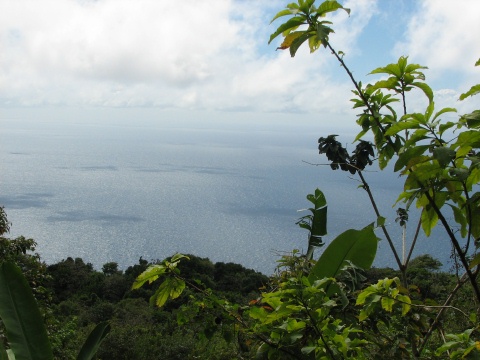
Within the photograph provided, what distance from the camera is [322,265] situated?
1287mm

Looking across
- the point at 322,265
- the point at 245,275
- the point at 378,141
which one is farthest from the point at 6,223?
the point at 245,275

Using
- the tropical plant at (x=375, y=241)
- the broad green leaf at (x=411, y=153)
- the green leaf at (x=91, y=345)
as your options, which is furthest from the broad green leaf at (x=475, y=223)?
the green leaf at (x=91, y=345)

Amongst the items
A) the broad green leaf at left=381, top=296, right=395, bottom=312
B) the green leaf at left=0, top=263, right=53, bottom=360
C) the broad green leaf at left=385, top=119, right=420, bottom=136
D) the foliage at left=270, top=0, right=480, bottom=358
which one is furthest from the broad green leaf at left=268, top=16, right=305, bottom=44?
the green leaf at left=0, top=263, right=53, bottom=360

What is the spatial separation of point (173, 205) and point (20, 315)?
113 ft

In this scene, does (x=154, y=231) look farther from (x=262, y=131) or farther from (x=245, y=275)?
(x=262, y=131)

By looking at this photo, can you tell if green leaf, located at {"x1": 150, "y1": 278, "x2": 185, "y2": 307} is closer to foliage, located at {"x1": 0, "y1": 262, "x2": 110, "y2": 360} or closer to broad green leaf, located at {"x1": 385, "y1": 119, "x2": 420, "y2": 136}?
foliage, located at {"x1": 0, "y1": 262, "x2": 110, "y2": 360}

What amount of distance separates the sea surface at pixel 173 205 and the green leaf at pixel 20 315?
4.11 ft

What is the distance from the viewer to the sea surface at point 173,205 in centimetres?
2271

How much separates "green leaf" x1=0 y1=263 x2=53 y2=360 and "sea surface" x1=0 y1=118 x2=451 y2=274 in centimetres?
125

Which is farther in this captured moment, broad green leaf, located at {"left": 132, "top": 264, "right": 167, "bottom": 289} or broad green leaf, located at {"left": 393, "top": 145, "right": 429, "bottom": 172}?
broad green leaf, located at {"left": 132, "top": 264, "right": 167, "bottom": 289}

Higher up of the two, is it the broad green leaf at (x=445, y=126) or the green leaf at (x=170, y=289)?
the broad green leaf at (x=445, y=126)

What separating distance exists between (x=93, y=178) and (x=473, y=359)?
46.4 m

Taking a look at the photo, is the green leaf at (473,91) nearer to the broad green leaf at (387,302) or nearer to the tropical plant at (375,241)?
the tropical plant at (375,241)

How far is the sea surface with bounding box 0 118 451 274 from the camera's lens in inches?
894
